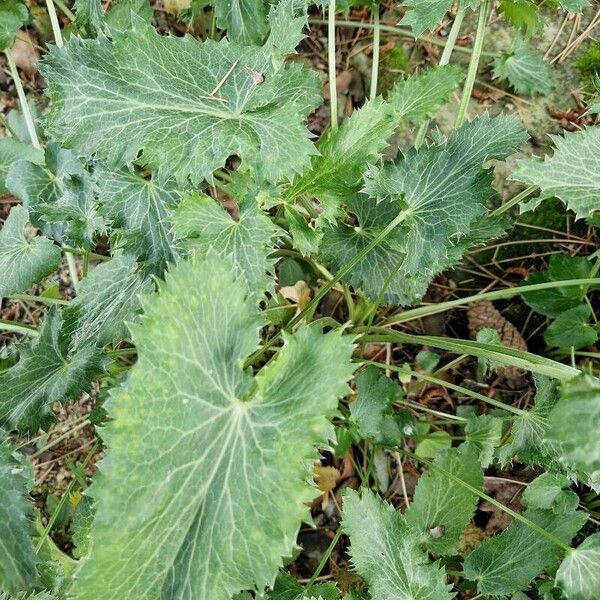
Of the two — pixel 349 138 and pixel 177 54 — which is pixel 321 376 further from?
pixel 177 54

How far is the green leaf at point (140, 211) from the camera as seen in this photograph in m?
1.36

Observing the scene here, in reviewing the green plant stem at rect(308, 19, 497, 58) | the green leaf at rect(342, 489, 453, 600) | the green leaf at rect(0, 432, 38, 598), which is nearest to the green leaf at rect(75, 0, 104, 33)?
the green plant stem at rect(308, 19, 497, 58)

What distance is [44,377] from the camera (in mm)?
1396

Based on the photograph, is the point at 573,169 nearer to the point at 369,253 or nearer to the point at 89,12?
the point at 369,253

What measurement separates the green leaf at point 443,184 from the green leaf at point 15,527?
785 mm

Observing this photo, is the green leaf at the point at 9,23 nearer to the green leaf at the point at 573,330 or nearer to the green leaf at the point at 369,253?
the green leaf at the point at 369,253

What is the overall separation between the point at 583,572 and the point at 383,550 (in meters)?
0.36

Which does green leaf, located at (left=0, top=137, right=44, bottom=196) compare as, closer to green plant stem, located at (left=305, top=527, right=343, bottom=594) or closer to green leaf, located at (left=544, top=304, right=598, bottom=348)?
green plant stem, located at (left=305, top=527, right=343, bottom=594)

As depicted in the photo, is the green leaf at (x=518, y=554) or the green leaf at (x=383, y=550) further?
the green leaf at (x=518, y=554)

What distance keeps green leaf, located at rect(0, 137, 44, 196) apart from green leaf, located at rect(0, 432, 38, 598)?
90 centimetres

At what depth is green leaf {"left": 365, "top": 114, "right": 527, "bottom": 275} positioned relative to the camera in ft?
4.21

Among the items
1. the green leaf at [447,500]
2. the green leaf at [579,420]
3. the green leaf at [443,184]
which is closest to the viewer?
the green leaf at [579,420]

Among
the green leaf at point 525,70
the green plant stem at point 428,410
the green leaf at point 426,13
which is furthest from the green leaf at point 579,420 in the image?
the green leaf at point 525,70

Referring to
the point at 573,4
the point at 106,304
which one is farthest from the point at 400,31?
the point at 106,304
